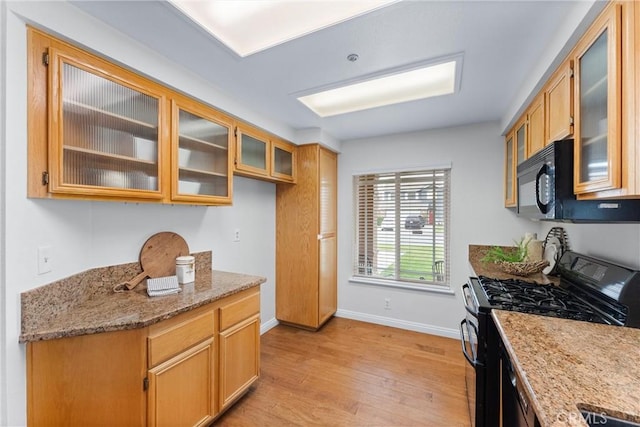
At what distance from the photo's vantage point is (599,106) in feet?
3.72

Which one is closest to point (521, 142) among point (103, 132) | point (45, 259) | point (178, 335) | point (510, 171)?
point (510, 171)

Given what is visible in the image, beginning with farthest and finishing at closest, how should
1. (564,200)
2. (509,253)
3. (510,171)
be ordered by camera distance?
(509,253) → (510,171) → (564,200)

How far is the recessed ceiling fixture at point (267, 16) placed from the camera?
134cm

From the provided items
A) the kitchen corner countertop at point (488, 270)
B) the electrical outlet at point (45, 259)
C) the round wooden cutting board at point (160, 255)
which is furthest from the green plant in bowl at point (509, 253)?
the electrical outlet at point (45, 259)

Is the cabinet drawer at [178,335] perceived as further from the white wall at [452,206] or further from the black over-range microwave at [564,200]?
the white wall at [452,206]

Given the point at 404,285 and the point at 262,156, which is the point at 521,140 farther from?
the point at 262,156

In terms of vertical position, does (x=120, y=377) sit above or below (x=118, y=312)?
below

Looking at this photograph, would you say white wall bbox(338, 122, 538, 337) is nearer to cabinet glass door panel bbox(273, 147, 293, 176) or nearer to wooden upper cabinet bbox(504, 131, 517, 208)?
wooden upper cabinet bbox(504, 131, 517, 208)

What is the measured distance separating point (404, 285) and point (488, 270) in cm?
109

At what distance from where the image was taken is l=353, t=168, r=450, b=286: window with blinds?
3.19 meters

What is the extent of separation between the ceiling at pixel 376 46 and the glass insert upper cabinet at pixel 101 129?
0.28 metres

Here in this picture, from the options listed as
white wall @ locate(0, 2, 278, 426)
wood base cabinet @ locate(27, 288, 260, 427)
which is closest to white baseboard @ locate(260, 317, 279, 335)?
white wall @ locate(0, 2, 278, 426)

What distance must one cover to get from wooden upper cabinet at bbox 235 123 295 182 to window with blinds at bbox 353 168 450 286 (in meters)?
1.03

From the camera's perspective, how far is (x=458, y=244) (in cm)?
304
